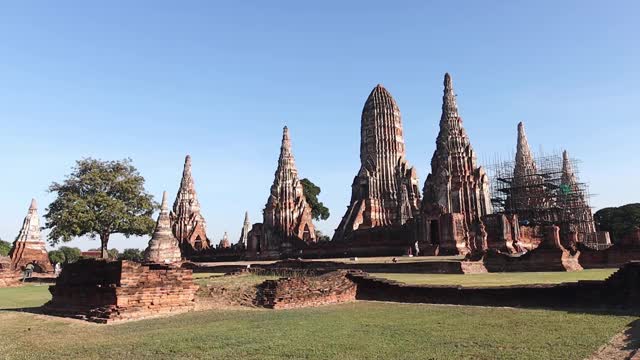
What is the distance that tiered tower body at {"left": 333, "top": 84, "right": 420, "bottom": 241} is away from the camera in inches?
1864

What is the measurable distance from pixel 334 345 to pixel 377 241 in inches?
1108

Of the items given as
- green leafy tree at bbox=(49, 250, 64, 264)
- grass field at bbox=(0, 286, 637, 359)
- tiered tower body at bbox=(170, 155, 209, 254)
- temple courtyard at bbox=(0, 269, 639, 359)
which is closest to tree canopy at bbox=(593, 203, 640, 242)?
tiered tower body at bbox=(170, 155, 209, 254)

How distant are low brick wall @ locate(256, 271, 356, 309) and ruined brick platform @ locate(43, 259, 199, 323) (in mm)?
1714

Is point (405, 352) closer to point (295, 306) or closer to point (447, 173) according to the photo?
point (295, 306)

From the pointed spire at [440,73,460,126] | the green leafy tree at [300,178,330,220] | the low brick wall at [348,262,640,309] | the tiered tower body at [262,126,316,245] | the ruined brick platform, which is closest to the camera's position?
the low brick wall at [348,262,640,309]

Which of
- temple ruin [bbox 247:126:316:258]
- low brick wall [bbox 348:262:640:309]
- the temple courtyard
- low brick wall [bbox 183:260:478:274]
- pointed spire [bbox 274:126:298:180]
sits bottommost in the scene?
the temple courtyard

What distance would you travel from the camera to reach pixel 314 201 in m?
63.1

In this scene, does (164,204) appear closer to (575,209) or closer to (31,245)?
(31,245)

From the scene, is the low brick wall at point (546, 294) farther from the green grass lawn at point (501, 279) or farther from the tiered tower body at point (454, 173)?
the tiered tower body at point (454, 173)

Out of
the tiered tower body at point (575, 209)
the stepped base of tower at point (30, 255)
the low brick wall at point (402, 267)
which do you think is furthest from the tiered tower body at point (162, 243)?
the tiered tower body at point (575, 209)

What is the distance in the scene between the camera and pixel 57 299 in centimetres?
1144

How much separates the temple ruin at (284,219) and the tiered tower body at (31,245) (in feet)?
53.0

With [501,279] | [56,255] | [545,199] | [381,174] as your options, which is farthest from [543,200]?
[56,255]

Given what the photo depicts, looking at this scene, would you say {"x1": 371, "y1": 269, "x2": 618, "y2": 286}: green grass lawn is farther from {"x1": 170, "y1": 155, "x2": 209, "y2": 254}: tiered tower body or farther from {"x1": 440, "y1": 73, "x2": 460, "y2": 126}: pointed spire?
{"x1": 170, "y1": 155, "x2": 209, "y2": 254}: tiered tower body
